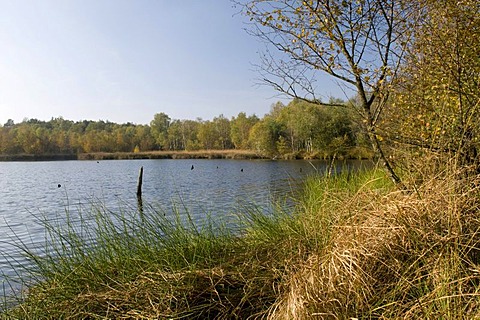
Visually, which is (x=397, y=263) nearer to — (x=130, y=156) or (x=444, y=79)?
(x=444, y=79)

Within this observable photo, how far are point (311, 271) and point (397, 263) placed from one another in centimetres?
70

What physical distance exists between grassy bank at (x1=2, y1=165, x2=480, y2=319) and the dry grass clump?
1cm

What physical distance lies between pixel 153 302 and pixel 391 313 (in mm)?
2097

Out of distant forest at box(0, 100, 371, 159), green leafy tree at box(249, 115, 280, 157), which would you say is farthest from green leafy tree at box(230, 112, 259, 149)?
green leafy tree at box(249, 115, 280, 157)

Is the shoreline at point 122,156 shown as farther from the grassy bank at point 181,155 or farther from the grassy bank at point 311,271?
the grassy bank at point 311,271

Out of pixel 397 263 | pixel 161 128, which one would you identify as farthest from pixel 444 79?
pixel 161 128

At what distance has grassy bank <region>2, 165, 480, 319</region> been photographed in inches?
102

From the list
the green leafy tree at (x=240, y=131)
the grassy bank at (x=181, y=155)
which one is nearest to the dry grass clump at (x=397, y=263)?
the grassy bank at (x=181, y=155)

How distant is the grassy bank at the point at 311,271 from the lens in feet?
8.50

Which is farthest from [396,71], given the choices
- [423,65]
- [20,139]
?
[20,139]

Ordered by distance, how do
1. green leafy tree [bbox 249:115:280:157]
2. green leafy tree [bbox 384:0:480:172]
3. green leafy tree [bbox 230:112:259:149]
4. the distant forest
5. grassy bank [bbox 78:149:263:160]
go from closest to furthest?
1. green leafy tree [bbox 384:0:480:172]
2. green leafy tree [bbox 249:115:280:157]
3. the distant forest
4. grassy bank [bbox 78:149:263:160]
5. green leafy tree [bbox 230:112:259:149]

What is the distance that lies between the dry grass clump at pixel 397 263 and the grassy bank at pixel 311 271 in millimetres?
11

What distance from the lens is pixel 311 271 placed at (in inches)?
118

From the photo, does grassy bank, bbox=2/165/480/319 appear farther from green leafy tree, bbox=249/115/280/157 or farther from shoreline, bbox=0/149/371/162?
shoreline, bbox=0/149/371/162
